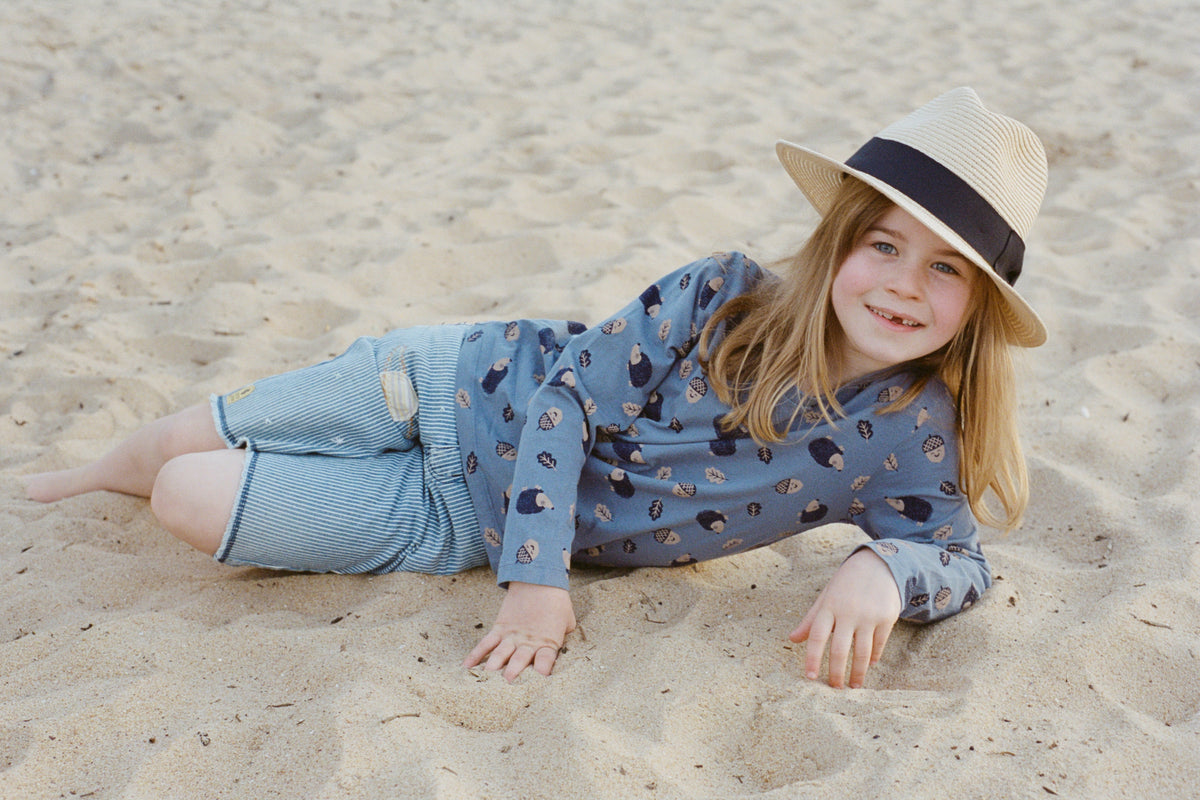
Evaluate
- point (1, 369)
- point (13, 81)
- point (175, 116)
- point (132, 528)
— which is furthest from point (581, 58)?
point (132, 528)

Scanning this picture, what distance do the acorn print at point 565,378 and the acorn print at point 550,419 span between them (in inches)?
2.3

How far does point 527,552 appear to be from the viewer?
1.92 m

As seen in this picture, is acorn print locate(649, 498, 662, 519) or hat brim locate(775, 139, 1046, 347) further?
acorn print locate(649, 498, 662, 519)

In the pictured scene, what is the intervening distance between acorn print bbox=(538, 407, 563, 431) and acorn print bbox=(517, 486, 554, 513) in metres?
0.12

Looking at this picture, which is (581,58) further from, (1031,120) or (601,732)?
(601,732)

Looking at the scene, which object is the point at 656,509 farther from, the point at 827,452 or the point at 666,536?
the point at 827,452

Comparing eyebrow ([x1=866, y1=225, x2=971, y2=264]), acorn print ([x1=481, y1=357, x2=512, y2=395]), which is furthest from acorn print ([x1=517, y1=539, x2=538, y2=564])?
eyebrow ([x1=866, y1=225, x2=971, y2=264])

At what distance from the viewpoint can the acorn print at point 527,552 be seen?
1915mm

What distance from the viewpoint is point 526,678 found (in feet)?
5.85

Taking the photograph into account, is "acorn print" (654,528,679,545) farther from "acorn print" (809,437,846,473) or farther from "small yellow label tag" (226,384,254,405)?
"small yellow label tag" (226,384,254,405)

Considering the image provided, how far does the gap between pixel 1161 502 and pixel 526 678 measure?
1.45 meters

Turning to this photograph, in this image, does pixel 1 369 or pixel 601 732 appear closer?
pixel 601 732

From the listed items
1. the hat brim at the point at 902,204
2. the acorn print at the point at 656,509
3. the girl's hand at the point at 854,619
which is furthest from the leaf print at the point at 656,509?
the hat brim at the point at 902,204

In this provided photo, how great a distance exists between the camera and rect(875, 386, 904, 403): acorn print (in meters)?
1.95
